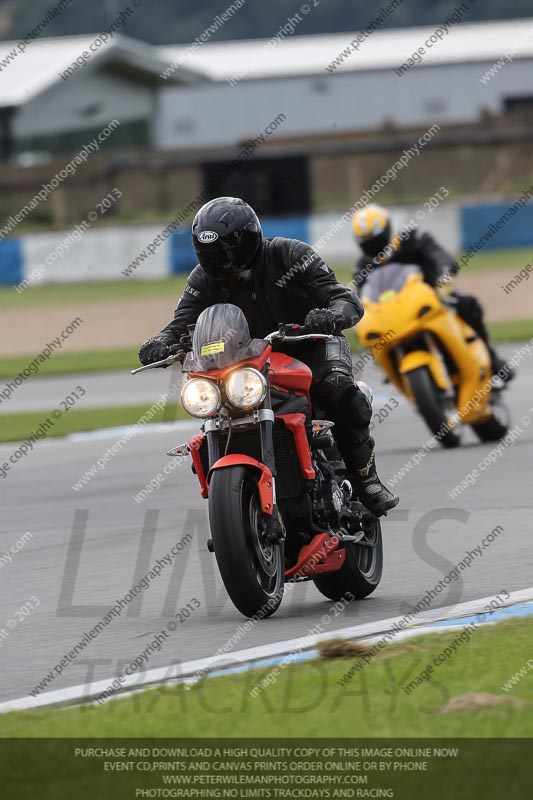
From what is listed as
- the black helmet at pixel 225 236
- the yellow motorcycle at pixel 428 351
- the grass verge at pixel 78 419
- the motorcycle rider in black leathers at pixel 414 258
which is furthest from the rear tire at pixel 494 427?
the black helmet at pixel 225 236

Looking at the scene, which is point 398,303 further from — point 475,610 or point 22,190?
point 22,190

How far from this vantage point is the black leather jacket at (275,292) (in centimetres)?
712

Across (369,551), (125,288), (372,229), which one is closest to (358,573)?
(369,551)

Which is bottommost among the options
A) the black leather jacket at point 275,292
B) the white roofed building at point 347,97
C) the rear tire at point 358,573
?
the rear tire at point 358,573

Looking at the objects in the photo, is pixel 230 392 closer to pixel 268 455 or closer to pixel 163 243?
pixel 268 455

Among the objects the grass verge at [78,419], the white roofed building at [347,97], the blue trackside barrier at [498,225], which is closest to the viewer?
the grass verge at [78,419]

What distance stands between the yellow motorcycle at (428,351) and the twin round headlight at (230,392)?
5676 mm

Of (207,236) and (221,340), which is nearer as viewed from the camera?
(221,340)

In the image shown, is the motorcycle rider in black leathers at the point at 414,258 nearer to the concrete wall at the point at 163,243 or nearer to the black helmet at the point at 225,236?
the black helmet at the point at 225,236

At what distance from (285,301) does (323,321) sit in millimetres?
568

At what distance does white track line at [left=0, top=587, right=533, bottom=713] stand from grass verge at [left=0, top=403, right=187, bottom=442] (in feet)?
27.5

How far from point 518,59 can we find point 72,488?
42.6 meters

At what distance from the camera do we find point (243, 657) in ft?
19.5

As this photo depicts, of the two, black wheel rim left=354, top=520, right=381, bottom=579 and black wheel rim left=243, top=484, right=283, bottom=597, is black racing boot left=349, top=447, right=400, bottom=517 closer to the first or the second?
black wheel rim left=354, top=520, right=381, bottom=579
